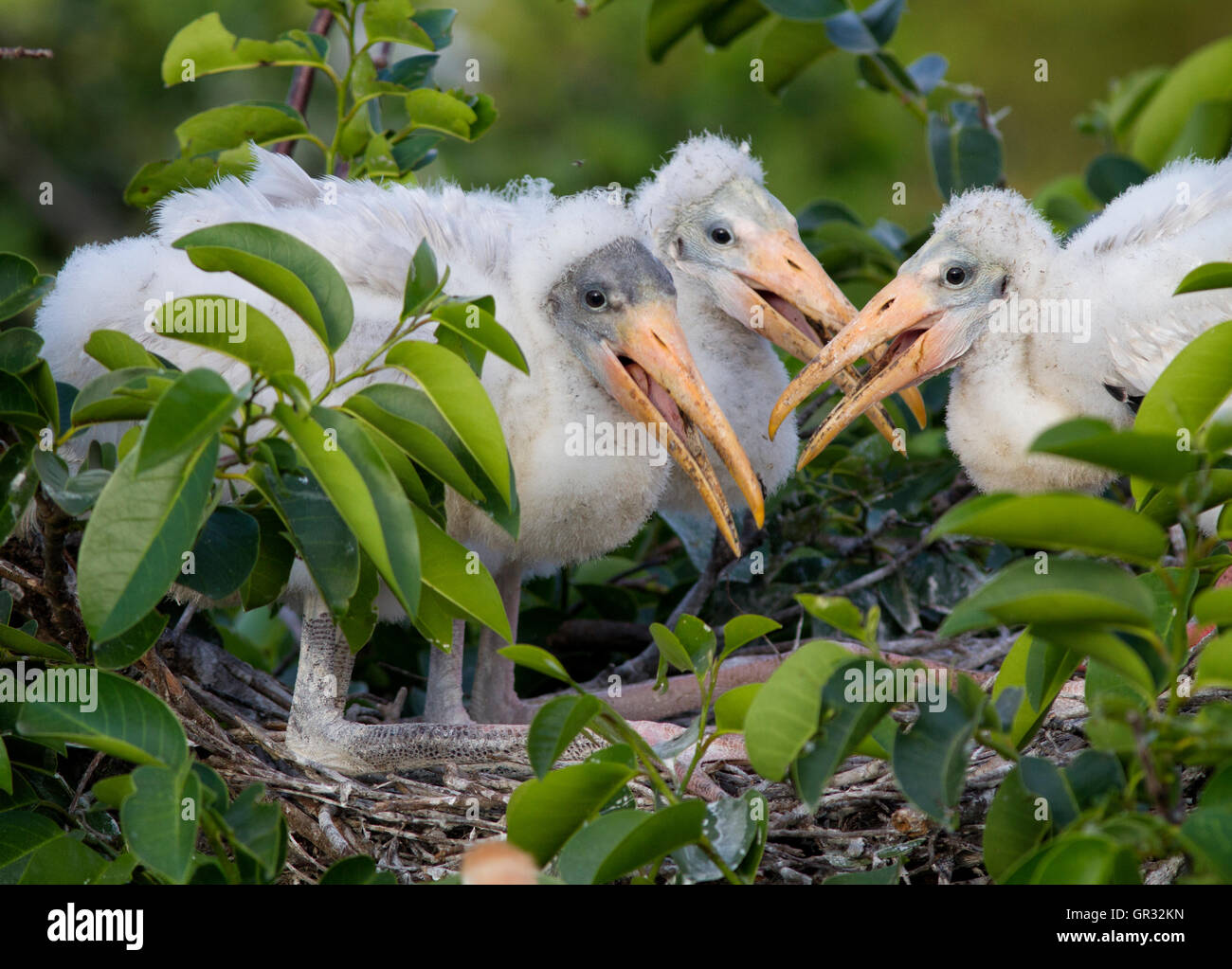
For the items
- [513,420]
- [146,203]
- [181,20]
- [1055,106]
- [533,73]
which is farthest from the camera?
[1055,106]

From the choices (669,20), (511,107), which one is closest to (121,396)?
(669,20)

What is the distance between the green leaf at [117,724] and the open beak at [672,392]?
1.28m

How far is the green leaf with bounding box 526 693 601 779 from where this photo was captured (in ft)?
5.21

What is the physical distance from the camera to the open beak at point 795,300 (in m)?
3.06

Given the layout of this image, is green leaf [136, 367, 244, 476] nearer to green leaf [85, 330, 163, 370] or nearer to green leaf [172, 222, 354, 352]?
green leaf [172, 222, 354, 352]

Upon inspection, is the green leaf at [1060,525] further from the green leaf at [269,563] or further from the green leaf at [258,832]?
the green leaf at [269,563]

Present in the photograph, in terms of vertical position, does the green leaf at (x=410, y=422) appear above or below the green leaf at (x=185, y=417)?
above

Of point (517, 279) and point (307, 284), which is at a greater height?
point (517, 279)

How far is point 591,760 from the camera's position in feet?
5.38

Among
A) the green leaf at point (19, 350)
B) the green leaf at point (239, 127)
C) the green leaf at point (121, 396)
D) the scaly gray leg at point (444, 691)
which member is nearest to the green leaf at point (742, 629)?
the green leaf at point (121, 396)

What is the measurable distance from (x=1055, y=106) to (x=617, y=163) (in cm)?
422

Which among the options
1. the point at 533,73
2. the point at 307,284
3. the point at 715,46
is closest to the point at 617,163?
the point at 533,73

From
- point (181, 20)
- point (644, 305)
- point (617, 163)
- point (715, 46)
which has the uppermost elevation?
point (181, 20)
